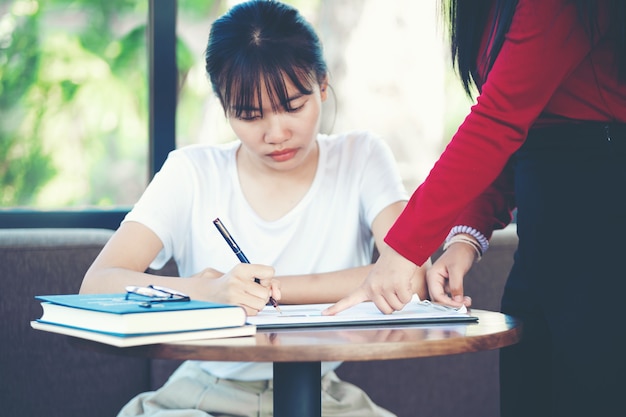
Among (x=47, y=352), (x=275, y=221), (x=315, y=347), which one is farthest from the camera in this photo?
(x=47, y=352)

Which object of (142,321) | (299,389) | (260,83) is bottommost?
(299,389)

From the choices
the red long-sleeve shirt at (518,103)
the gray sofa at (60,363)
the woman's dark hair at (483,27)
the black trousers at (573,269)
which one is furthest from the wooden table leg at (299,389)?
the gray sofa at (60,363)

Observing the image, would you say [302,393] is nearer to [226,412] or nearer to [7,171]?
[226,412]

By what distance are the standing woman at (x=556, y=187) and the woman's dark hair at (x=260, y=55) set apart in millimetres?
559

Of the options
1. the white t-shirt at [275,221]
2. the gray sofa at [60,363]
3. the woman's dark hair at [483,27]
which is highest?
the woman's dark hair at [483,27]

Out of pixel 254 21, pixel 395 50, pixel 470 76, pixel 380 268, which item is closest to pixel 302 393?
pixel 380 268

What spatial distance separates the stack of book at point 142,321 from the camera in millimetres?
1022

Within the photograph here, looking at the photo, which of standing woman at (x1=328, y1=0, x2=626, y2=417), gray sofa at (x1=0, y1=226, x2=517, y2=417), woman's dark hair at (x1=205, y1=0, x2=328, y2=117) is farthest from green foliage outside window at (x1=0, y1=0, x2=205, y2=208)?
standing woman at (x1=328, y1=0, x2=626, y2=417)

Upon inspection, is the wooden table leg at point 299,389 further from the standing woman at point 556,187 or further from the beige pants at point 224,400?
the beige pants at point 224,400

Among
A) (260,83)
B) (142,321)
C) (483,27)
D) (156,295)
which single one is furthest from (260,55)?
(142,321)

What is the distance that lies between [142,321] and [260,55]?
0.81m

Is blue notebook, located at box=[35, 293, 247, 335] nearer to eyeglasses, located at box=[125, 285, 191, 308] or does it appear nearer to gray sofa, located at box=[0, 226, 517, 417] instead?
eyeglasses, located at box=[125, 285, 191, 308]

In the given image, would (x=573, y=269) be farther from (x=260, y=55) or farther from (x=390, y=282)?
(x=260, y=55)

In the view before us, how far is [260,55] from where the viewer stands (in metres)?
1.67
